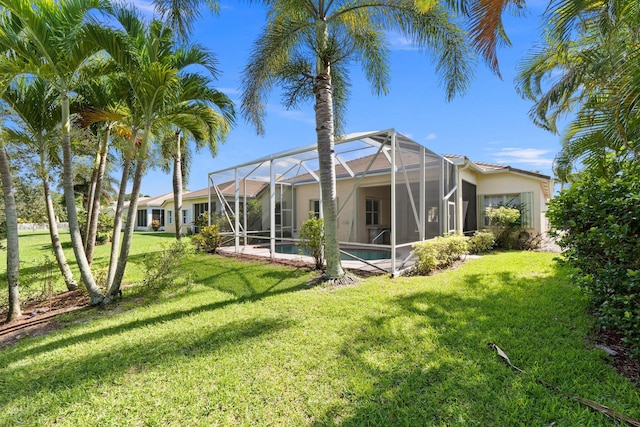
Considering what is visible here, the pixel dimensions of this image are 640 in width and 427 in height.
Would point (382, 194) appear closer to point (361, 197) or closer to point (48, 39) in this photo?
point (361, 197)

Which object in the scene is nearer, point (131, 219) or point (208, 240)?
point (131, 219)

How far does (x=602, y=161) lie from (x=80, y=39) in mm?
9186

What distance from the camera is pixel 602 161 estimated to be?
16.5 feet

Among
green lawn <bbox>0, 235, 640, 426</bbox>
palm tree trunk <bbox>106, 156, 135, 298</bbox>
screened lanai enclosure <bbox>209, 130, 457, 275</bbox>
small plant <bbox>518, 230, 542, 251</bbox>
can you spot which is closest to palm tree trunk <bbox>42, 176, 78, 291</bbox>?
palm tree trunk <bbox>106, 156, 135, 298</bbox>

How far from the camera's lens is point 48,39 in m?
4.70

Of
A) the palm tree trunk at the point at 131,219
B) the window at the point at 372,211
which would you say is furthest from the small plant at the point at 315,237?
the window at the point at 372,211

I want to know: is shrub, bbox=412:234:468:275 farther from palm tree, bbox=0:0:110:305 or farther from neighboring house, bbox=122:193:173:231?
neighboring house, bbox=122:193:173:231

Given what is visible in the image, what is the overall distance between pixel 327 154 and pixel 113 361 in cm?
559

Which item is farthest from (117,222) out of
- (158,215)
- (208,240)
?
(158,215)

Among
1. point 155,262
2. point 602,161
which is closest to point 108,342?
point 155,262

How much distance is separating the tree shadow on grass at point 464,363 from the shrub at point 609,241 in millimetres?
664

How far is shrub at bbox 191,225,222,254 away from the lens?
13.2m

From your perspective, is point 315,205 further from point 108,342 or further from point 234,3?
point 108,342

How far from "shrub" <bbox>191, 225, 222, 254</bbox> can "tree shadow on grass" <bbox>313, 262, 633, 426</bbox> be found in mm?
9851
